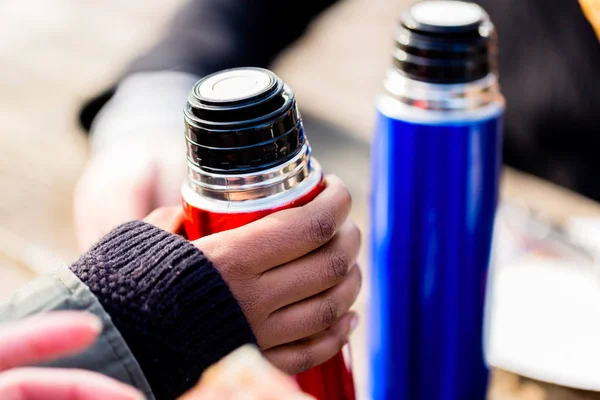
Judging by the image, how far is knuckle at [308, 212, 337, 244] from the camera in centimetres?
31

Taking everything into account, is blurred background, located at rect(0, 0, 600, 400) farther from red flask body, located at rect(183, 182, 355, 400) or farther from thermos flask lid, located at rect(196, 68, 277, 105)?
thermos flask lid, located at rect(196, 68, 277, 105)

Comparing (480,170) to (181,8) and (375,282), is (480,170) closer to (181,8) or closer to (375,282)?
(375,282)

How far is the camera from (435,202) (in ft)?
0.94

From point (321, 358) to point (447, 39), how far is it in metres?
0.17

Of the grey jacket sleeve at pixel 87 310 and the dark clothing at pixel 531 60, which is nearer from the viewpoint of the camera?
the grey jacket sleeve at pixel 87 310

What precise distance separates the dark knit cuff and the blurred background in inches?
6.7

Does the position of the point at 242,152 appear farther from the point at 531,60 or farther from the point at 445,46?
the point at 531,60

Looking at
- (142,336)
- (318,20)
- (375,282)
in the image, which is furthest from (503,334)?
(318,20)

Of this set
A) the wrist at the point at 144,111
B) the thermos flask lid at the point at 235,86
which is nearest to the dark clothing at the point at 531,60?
the wrist at the point at 144,111

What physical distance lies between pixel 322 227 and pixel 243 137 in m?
0.07

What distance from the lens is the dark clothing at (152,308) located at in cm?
27

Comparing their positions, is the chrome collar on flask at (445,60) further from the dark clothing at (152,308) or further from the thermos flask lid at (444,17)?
the dark clothing at (152,308)

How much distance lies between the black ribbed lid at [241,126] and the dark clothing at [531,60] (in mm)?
380

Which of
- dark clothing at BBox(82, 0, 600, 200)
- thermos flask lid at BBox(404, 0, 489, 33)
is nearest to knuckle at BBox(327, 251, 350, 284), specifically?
thermos flask lid at BBox(404, 0, 489, 33)
